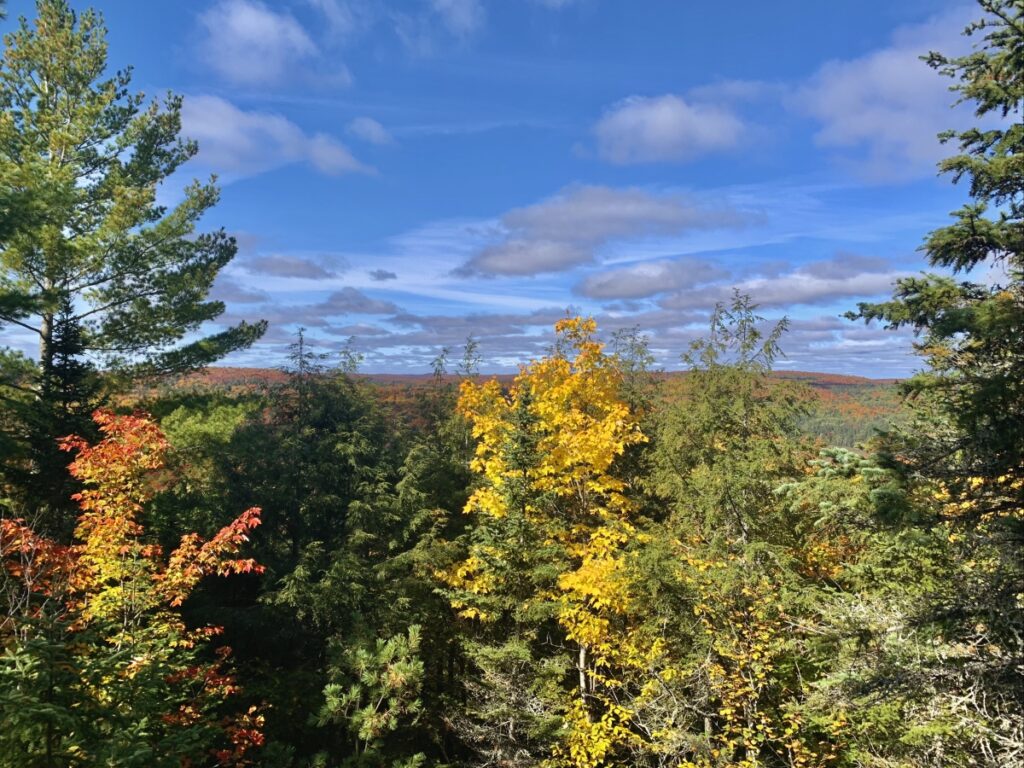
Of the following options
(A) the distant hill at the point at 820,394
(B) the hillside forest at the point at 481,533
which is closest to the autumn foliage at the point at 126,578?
(B) the hillside forest at the point at 481,533

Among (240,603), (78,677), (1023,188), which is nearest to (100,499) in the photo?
(78,677)

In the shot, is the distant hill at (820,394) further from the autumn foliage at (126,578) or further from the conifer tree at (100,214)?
the autumn foliage at (126,578)

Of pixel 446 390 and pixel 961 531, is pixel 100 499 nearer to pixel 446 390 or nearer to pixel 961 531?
pixel 961 531

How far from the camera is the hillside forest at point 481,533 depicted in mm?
6715

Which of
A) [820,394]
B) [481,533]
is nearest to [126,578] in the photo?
[481,533]

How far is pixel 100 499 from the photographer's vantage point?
30.0ft

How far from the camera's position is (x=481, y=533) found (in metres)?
13.2

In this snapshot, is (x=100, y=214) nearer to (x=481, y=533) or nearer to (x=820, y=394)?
(x=481, y=533)

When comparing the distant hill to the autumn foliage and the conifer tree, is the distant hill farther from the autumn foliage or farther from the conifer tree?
the autumn foliage

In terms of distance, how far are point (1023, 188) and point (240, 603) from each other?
17512 mm

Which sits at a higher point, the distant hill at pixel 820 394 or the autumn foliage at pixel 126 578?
the distant hill at pixel 820 394

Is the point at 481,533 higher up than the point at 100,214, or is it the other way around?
the point at 100,214

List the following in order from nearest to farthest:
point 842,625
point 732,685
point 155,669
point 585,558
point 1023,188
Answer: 1. point 155,669
2. point 1023,188
3. point 842,625
4. point 732,685
5. point 585,558

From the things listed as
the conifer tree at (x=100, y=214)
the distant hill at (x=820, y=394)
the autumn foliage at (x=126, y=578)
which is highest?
the conifer tree at (x=100, y=214)
